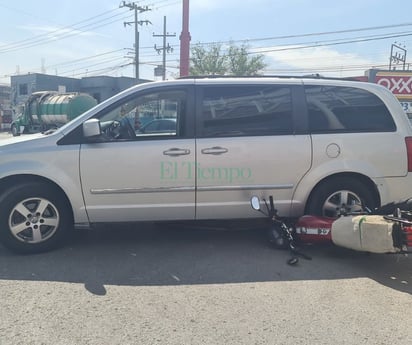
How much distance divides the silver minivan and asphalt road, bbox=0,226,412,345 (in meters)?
0.44

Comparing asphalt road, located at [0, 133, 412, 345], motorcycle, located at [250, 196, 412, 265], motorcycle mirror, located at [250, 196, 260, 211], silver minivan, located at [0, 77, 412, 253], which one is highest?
silver minivan, located at [0, 77, 412, 253]

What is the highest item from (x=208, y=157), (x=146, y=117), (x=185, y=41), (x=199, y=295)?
(x=185, y=41)

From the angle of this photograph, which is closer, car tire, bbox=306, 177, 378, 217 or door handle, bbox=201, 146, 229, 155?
door handle, bbox=201, 146, 229, 155

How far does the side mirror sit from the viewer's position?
439 centimetres

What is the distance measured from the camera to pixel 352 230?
4242 millimetres

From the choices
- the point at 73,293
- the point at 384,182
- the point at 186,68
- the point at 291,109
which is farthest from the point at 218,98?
the point at 186,68

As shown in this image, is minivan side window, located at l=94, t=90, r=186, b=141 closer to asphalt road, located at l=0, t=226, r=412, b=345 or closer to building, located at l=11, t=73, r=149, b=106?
asphalt road, located at l=0, t=226, r=412, b=345

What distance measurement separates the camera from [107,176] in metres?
4.52

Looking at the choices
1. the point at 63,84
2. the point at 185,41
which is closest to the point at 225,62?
the point at 63,84

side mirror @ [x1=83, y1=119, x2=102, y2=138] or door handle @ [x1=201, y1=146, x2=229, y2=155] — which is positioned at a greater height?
side mirror @ [x1=83, y1=119, x2=102, y2=138]

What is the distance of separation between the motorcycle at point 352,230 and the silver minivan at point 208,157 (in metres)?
0.27

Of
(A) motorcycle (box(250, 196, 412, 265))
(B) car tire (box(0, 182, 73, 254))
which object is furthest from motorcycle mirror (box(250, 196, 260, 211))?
(B) car tire (box(0, 182, 73, 254))

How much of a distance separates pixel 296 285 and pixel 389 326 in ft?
3.01

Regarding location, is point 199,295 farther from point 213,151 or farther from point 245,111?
point 245,111
